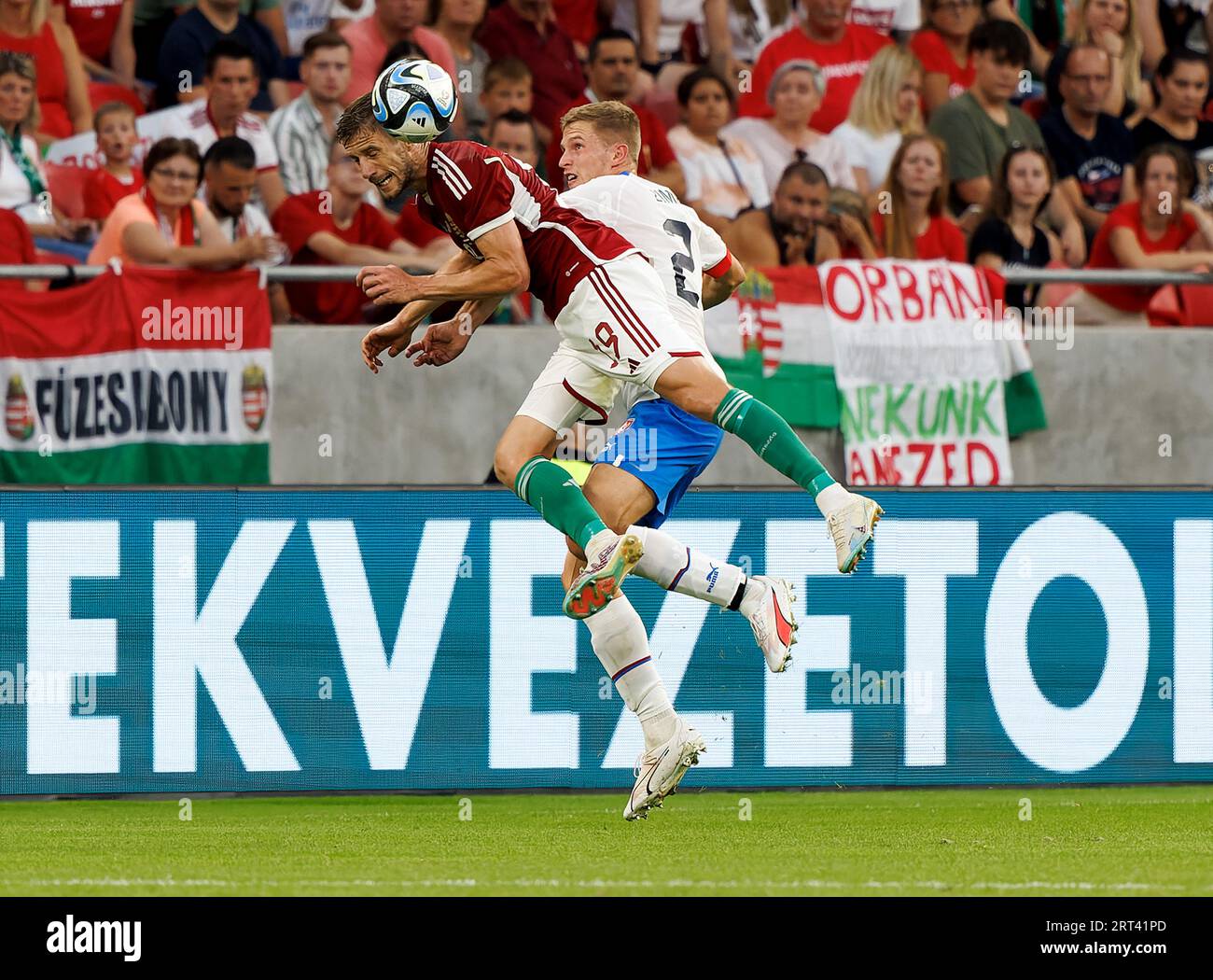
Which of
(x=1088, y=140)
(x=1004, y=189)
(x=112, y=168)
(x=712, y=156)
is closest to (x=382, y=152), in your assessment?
(x=112, y=168)

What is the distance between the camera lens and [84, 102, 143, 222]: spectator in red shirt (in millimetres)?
11930

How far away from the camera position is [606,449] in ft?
26.8

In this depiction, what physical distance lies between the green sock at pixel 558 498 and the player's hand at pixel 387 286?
2.63 feet

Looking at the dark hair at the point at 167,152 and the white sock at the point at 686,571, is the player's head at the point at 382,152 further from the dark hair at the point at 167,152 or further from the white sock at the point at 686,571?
the dark hair at the point at 167,152

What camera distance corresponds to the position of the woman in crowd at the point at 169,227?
37.3 ft

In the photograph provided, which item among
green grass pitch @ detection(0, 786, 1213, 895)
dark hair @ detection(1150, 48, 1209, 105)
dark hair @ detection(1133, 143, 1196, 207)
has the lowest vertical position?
green grass pitch @ detection(0, 786, 1213, 895)

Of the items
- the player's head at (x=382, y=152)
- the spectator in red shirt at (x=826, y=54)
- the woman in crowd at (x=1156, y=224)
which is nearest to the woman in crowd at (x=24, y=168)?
the spectator in red shirt at (x=826, y=54)

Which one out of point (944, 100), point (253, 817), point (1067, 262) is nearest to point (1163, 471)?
point (1067, 262)

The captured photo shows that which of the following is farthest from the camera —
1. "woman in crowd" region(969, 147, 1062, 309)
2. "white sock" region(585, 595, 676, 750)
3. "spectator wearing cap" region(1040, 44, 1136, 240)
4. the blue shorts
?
"spectator wearing cap" region(1040, 44, 1136, 240)

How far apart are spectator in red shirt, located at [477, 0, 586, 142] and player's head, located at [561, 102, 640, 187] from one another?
5258mm

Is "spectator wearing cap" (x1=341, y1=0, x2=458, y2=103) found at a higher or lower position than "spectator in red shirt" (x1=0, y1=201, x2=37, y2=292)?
higher

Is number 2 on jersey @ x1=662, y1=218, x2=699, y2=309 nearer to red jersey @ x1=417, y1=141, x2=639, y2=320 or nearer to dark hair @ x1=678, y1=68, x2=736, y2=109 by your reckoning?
red jersey @ x1=417, y1=141, x2=639, y2=320

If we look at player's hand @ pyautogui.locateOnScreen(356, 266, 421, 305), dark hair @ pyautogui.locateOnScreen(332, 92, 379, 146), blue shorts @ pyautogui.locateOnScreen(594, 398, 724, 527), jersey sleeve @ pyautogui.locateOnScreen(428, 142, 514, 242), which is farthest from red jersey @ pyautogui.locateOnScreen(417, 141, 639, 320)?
blue shorts @ pyautogui.locateOnScreen(594, 398, 724, 527)

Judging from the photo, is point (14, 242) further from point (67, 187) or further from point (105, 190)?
point (67, 187)
